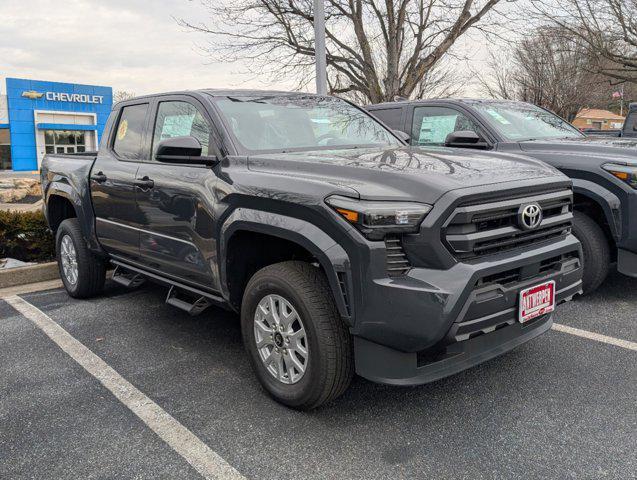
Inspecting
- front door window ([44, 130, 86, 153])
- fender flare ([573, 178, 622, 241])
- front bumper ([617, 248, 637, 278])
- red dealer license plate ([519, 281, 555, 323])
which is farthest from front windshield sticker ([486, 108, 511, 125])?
front door window ([44, 130, 86, 153])

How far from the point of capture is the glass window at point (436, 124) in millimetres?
6113

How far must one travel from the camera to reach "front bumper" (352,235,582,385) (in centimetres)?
251

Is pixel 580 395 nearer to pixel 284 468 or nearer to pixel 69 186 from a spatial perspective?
pixel 284 468

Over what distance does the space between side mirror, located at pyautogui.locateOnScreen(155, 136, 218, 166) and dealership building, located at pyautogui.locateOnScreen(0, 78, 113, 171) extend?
38.4m

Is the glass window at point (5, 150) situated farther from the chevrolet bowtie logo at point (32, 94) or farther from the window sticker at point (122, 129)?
the window sticker at point (122, 129)

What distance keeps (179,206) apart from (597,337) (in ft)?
10.3

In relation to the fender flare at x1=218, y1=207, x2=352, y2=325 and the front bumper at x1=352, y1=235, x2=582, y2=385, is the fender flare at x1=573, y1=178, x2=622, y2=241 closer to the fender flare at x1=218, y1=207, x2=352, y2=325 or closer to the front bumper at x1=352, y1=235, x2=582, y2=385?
the front bumper at x1=352, y1=235, x2=582, y2=385

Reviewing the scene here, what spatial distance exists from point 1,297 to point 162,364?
2.73 m

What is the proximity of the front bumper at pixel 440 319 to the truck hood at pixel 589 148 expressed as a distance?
8.01 ft

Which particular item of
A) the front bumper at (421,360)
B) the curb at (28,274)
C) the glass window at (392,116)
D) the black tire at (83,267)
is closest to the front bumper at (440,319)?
the front bumper at (421,360)

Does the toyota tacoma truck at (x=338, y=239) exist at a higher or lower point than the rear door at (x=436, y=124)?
lower

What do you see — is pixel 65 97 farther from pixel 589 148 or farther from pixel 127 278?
pixel 589 148

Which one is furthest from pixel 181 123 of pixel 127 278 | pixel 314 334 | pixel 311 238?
pixel 314 334

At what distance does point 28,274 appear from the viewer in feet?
19.9
